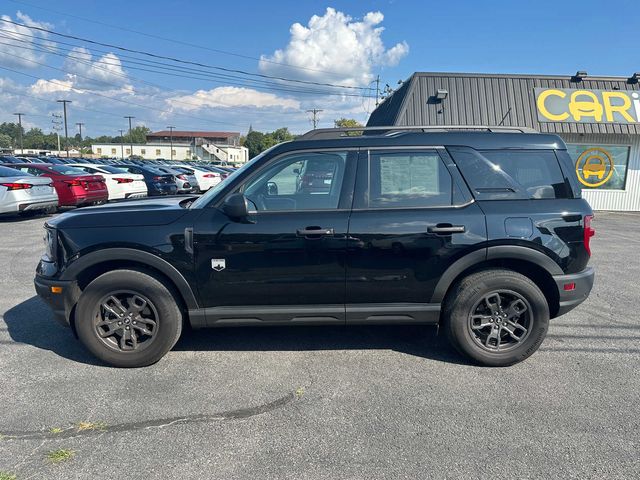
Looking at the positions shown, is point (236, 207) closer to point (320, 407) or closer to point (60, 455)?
point (320, 407)

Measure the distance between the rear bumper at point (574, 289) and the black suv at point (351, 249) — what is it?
0.04 ft

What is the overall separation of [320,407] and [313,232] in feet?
4.23

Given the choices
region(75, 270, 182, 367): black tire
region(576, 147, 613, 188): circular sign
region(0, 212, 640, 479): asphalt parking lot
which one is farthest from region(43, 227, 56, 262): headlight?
region(576, 147, 613, 188): circular sign

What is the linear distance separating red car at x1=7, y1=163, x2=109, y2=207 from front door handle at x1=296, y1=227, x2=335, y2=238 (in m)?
10.7

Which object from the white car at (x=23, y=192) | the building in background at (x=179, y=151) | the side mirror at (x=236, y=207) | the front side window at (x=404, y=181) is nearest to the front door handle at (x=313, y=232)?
the front side window at (x=404, y=181)

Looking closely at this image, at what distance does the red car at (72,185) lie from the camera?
11.6m

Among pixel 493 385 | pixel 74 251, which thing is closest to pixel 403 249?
pixel 493 385

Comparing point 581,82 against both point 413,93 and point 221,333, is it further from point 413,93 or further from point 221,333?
point 221,333

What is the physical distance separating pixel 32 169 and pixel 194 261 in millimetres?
12256

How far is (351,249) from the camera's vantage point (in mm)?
3426

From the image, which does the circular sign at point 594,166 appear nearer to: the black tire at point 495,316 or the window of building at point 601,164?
the window of building at point 601,164

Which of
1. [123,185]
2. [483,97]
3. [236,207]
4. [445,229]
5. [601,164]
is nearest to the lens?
[236,207]

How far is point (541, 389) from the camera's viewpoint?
3240mm

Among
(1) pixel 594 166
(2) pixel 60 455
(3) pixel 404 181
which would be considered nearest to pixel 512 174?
(3) pixel 404 181
